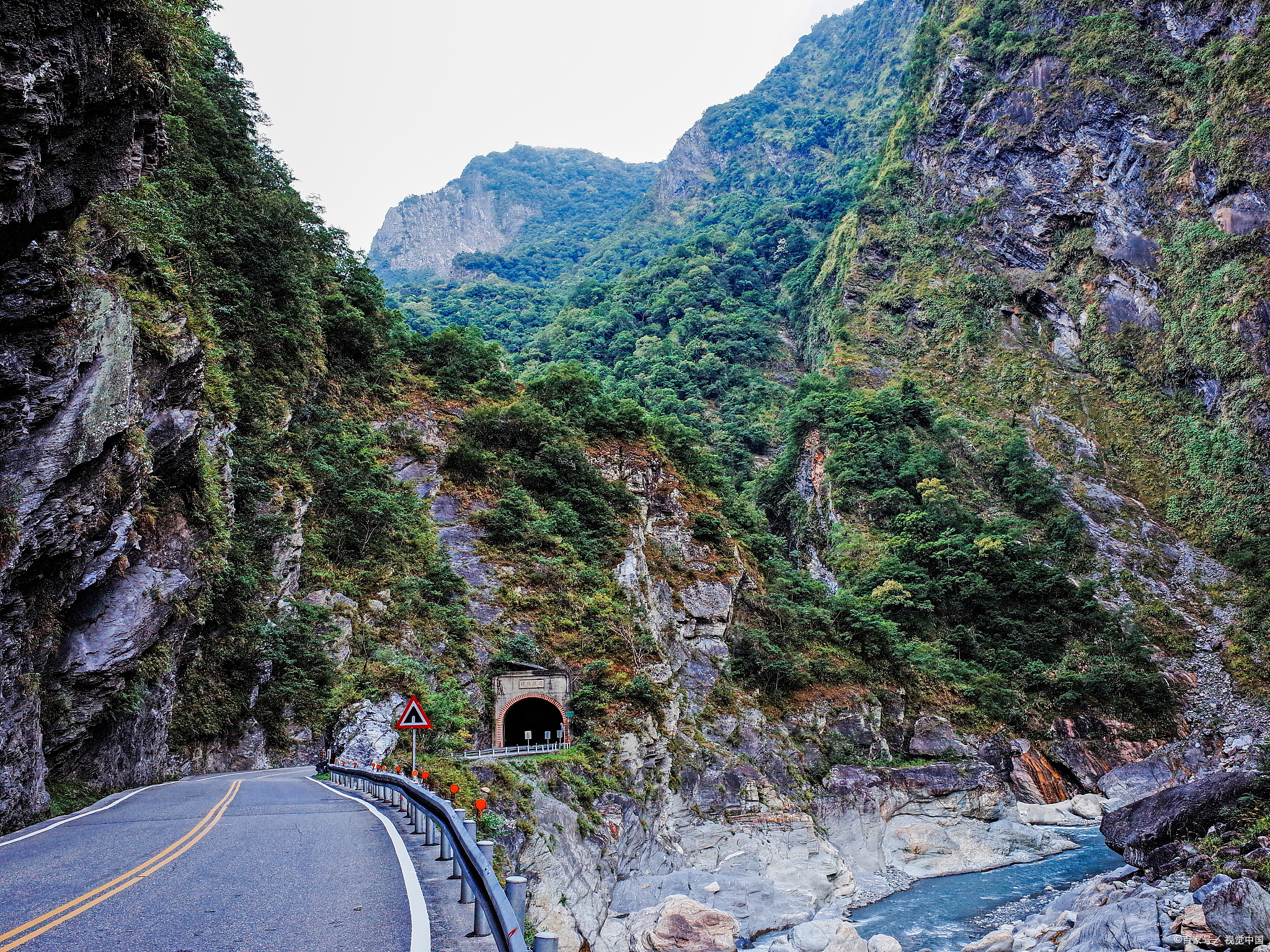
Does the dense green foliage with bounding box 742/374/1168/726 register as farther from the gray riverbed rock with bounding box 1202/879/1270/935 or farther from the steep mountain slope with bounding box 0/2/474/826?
the steep mountain slope with bounding box 0/2/474/826

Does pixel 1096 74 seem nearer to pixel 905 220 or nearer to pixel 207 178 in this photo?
pixel 905 220

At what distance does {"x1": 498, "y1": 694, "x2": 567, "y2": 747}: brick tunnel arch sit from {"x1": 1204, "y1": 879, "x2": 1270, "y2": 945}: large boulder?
19095mm

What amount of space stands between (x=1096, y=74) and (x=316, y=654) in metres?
83.7

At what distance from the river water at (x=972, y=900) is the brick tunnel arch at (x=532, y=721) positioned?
513 inches

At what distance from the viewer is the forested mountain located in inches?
542

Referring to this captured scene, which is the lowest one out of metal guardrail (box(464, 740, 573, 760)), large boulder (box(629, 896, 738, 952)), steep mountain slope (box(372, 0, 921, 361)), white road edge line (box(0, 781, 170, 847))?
large boulder (box(629, 896, 738, 952))

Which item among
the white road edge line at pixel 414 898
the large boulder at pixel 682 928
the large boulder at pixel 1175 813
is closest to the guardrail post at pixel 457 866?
the white road edge line at pixel 414 898

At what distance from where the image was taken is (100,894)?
6051 millimetres

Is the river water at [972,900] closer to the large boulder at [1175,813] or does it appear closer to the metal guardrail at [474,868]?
the large boulder at [1175,813]

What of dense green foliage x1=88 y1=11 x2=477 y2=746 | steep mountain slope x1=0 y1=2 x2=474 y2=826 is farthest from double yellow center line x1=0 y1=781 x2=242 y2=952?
dense green foliage x1=88 y1=11 x2=477 y2=746

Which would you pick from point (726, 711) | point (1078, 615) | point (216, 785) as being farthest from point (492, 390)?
point (1078, 615)

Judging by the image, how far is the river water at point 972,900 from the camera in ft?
83.5

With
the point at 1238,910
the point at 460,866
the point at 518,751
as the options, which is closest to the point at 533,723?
the point at 518,751

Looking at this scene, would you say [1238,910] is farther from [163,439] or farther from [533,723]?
[163,439]
